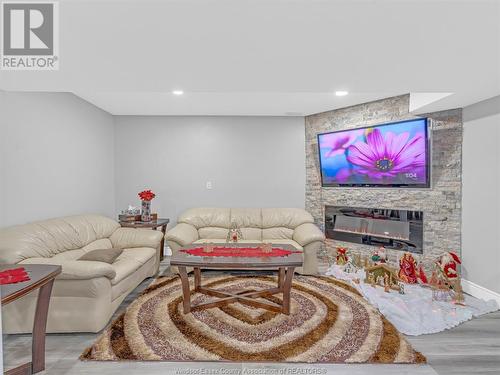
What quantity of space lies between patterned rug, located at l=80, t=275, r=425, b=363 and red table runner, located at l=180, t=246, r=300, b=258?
0.51 m

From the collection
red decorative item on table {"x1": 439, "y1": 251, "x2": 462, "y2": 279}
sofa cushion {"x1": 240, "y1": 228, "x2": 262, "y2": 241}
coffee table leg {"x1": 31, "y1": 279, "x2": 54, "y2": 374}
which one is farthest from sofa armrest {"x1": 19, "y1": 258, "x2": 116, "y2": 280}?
red decorative item on table {"x1": 439, "y1": 251, "x2": 462, "y2": 279}

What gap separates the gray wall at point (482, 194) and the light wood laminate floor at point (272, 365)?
3.61 feet

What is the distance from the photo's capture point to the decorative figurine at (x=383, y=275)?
3.37 metres

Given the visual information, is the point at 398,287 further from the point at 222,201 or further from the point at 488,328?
the point at 222,201

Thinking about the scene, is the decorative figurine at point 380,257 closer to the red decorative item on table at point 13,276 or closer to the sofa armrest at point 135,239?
the sofa armrest at point 135,239

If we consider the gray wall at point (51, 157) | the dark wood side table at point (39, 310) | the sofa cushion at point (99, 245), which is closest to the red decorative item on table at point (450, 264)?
the dark wood side table at point (39, 310)

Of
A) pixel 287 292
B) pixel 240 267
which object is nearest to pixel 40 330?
pixel 240 267

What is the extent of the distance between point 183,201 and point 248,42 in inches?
136

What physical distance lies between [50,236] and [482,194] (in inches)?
184

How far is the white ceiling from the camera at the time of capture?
1.65m

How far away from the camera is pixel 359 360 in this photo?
2064 millimetres

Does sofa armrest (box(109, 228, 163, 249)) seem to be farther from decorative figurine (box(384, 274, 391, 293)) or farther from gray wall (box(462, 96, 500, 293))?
gray wall (box(462, 96, 500, 293))

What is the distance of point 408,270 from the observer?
359 centimetres

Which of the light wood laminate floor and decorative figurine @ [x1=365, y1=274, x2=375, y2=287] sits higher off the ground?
decorative figurine @ [x1=365, y1=274, x2=375, y2=287]
